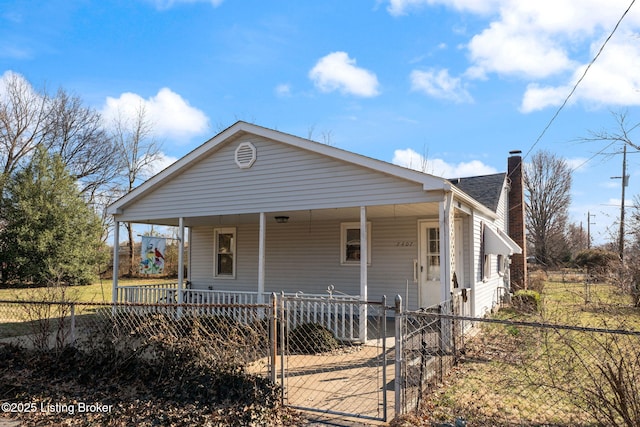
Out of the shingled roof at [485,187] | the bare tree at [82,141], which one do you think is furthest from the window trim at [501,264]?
the bare tree at [82,141]

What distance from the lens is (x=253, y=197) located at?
9.64 metres

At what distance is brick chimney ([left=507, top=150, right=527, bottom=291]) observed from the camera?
17.2m

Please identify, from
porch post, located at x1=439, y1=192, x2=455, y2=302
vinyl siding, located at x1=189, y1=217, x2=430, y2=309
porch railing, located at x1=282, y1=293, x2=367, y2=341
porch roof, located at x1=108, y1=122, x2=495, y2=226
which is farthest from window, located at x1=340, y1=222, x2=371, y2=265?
porch post, located at x1=439, y1=192, x2=455, y2=302

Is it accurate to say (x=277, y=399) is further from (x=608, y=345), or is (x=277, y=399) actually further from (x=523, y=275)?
(x=523, y=275)

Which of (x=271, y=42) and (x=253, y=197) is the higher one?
(x=271, y=42)

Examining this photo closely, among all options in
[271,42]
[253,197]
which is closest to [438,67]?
[271,42]

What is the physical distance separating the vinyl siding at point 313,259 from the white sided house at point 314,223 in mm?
30

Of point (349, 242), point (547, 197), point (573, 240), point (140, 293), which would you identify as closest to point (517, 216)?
point (349, 242)

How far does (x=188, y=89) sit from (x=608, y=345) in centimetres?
1491

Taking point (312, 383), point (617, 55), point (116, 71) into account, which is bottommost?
point (312, 383)

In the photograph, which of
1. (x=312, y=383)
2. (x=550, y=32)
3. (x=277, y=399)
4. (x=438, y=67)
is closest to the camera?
(x=277, y=399)

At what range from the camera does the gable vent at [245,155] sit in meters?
9.73

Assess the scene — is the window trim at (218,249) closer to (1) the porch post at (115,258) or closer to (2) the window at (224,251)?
(2) the window at (224,251)

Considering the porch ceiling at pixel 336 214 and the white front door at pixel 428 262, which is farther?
the white front door at pixel 428 262
